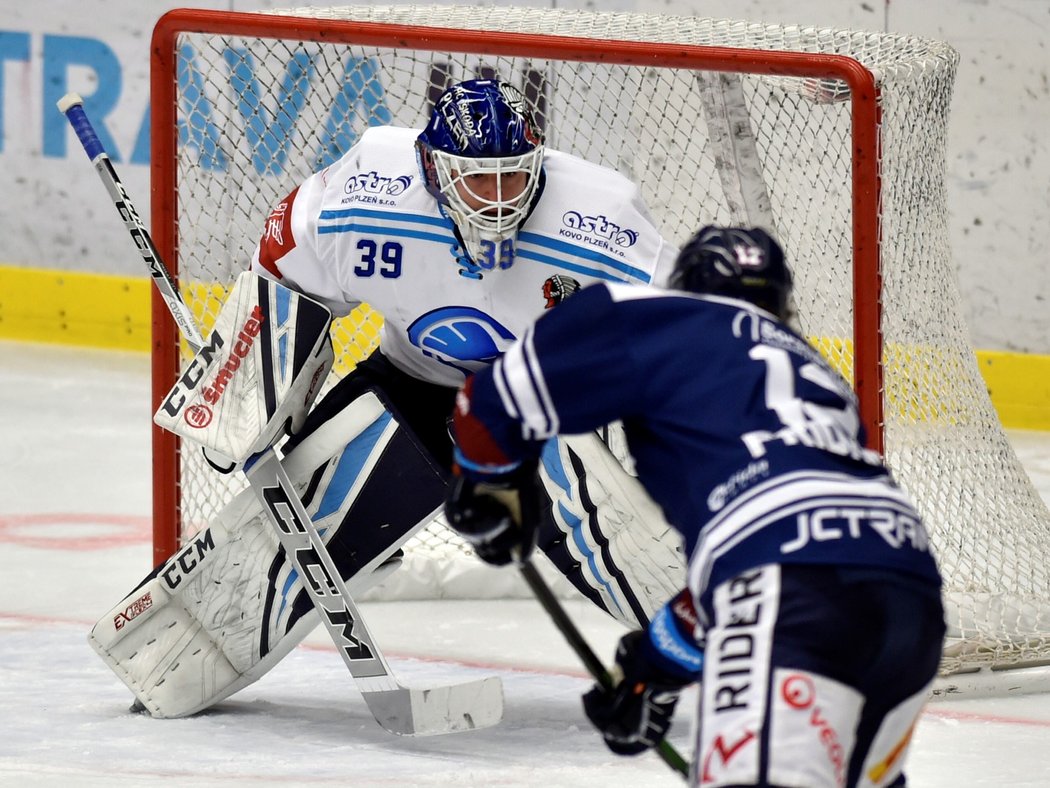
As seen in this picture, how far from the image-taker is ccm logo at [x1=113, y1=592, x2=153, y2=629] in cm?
302

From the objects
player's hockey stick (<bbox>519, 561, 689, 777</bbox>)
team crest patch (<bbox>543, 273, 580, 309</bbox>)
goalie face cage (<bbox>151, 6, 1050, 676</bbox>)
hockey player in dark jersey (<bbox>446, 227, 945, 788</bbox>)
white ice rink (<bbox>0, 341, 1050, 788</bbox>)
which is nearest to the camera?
hockey player in dark jersey (<bbox>446, 227, 945, 788</bbox>)

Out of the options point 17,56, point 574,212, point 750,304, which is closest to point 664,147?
point 574,212

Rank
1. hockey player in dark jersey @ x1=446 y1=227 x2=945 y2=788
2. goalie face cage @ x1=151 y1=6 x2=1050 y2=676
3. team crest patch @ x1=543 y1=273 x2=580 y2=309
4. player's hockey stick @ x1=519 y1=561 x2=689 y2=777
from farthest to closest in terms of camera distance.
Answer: goalie face cage @ x1=151 y1=6 x2=1050 y2=676
team crest patch @ x1=543 y1=273 x2=580 y2=309
player's hockey stick @ x1=519 y1=561 x2=689 y2=777
hockey player in dark jersey @ x1=446 y1=227 x2=945 y2=788

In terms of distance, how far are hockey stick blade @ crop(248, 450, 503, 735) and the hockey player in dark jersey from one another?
107cm

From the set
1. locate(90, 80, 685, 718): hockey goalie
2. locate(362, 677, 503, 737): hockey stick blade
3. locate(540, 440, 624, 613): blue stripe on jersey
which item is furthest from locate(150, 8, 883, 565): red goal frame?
locate(362, 677, 503, 737): hockey stick blade

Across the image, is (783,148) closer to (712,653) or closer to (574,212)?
(574,212)

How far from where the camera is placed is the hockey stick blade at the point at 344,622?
289 cm

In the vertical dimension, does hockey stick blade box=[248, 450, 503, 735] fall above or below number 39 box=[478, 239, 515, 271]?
below

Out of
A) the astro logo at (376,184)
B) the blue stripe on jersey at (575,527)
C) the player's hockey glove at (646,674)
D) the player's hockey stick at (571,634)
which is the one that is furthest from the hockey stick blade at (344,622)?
the player's hockey glove at (646,674)

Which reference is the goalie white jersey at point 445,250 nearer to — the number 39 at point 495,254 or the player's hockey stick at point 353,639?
the number 39 at point 495,254

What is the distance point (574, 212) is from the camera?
9.41 feet

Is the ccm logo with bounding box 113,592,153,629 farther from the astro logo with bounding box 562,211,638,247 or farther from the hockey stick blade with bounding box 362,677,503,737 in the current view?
the astro logo with bounding box 562,211,638,247

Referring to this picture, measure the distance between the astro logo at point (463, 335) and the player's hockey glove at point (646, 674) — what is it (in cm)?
101

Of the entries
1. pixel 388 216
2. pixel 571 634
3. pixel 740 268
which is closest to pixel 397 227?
pixel 388 216
